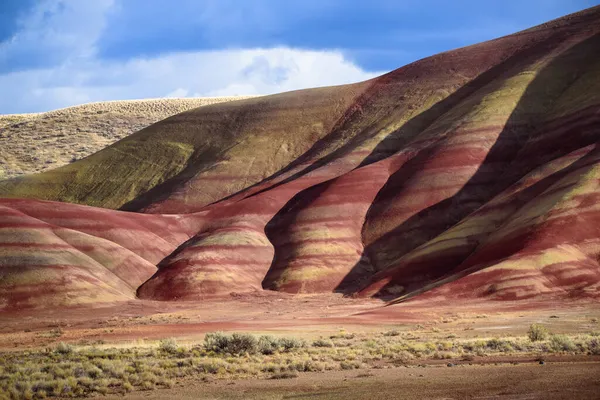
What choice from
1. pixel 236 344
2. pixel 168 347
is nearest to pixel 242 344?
pixel 236 344

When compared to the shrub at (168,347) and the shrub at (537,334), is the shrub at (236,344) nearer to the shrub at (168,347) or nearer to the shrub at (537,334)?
the shrub at (168,347)

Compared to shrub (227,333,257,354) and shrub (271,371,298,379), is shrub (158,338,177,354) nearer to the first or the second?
shrub (227,333,257,354)

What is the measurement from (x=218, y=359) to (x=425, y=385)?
9.14 m

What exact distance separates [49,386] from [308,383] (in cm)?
723

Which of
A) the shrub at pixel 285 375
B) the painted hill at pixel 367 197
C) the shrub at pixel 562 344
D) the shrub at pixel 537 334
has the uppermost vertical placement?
the painted hill at pixel 367 197

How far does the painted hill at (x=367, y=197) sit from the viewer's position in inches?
2805

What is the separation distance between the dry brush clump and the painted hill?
32193mm

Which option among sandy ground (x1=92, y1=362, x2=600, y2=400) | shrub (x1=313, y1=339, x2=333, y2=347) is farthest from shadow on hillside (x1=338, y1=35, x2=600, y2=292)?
sandy ground (x1=92, y1=362, x2=600, y2=400)

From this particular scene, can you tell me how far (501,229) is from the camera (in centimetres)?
7475

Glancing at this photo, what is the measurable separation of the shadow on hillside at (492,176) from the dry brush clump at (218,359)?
49.5 meters

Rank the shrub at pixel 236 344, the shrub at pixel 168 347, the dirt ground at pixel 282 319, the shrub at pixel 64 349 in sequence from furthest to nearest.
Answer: the dirt ground at pixel 282 319
the shrub at pixel 64 349
the shrub at pixel 168 347
the shrub at pixel 236 344

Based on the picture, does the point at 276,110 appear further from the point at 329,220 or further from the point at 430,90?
the point at 329,220

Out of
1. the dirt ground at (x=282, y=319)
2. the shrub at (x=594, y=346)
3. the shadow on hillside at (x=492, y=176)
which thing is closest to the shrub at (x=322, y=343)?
the dirt ground at (x=282, y=319)

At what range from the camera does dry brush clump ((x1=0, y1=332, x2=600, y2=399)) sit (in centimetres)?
2423
